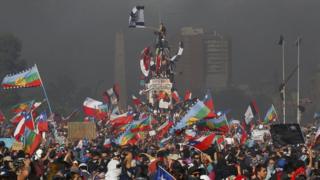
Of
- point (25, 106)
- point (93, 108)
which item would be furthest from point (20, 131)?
point (93, 108)

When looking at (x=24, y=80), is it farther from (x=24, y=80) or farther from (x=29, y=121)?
(x=29, y=121)

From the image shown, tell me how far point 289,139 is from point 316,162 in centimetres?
284

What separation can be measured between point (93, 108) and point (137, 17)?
47.1m

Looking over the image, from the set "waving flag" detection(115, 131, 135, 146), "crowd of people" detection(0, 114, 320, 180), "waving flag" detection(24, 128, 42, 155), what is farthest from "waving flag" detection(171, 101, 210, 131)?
"waving flag" detection(24, 128, 42, 155)

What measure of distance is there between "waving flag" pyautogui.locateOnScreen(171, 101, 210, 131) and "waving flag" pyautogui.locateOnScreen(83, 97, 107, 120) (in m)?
24.3

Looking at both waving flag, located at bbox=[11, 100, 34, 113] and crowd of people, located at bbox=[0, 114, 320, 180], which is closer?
crowd of people, located at bbox=[0, 114, 320, 180]

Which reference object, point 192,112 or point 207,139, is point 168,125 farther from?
point 207,139

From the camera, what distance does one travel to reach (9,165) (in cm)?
1745

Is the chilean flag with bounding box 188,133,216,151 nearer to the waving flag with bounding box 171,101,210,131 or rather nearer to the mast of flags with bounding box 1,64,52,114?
the waving flag with bounding box 171,101,210,131

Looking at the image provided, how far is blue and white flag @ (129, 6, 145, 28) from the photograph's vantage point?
95750 millimetres

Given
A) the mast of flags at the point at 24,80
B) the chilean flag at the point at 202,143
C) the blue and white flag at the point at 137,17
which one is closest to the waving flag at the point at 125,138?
the mast of flags at the point at 24,80

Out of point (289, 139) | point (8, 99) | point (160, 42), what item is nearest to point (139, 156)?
point (289, 139)

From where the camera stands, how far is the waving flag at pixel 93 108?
5122 cm

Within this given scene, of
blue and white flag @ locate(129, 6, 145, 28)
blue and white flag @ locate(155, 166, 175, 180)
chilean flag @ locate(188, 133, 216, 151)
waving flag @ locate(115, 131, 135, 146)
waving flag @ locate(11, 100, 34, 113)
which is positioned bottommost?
waving flag @ locate(115, 131, 135, 146)
